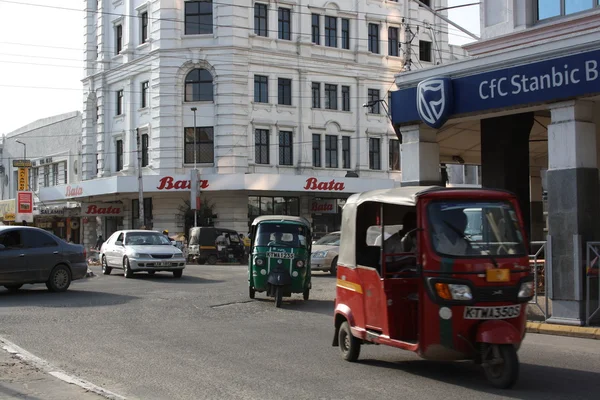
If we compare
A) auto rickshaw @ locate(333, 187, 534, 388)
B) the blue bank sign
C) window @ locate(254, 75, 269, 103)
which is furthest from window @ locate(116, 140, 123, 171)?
auto rickshaw @ locate(333, 187, 534, 388)

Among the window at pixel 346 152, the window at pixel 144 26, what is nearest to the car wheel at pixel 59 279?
the window at pixel 144 26

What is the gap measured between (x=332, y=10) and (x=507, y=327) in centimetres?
4326

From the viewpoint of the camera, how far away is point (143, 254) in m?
24.6

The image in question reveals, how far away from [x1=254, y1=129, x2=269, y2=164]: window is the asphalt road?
95.0ft

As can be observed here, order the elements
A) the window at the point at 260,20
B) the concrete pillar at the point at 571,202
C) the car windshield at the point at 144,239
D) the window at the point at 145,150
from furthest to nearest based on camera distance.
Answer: the window at the point at 145,150 < the window at the point at 260,20 < the car windshield at the point at 144,239 < the concrete pillar at the point at 571,202

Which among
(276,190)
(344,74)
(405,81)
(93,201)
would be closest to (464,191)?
(405,81)

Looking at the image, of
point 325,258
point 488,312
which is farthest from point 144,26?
point 488,312

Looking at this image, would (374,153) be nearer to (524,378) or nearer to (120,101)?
Result: (120,101)

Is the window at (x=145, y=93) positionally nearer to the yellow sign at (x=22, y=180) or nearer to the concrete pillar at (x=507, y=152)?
the yellow sign at (x=22, y=180)

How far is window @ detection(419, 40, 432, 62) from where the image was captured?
177 ft

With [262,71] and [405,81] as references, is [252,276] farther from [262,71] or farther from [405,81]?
[262,71]

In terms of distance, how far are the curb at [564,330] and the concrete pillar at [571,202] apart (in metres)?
0.27

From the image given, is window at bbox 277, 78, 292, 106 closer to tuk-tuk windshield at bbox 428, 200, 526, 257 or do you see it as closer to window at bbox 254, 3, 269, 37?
window at bbox 254, 3, 269, 37

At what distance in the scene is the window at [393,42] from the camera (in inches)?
2057
